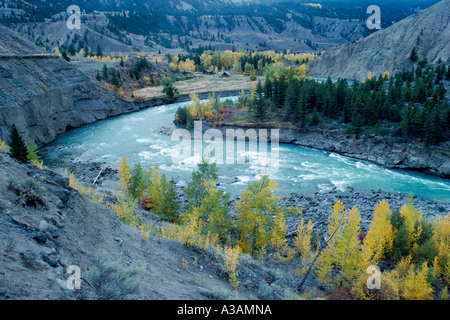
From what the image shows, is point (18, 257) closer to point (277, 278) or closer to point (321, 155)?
point (277, 278)

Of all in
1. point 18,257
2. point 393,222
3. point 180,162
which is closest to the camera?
point 18,257

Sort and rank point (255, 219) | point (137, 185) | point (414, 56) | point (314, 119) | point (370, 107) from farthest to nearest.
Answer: point (414, 56), point (314, 119), point (370, 107), point (137, 185), point (255, 219)

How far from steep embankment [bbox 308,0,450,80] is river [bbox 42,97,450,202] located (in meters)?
61.7

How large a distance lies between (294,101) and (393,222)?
4205cm

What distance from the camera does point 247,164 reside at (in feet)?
141

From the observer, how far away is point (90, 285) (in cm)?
809

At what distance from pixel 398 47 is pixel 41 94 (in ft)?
366

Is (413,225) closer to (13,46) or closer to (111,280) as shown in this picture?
(111,280)

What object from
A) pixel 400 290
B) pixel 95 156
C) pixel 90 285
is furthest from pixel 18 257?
pixel 95 156

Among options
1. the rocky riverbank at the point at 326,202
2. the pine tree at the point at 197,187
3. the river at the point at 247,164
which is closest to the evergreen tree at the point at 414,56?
the river at the point at 247,164

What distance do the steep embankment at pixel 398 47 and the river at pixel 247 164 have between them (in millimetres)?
61663

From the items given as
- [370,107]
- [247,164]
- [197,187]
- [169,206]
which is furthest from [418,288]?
[370,107]

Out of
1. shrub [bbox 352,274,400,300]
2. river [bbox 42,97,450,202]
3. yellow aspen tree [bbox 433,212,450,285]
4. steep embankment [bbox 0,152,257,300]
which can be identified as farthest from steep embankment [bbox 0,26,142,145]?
yellow aspen tree [bbox 433,212,450,285]

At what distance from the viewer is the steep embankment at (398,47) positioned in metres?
87.6
